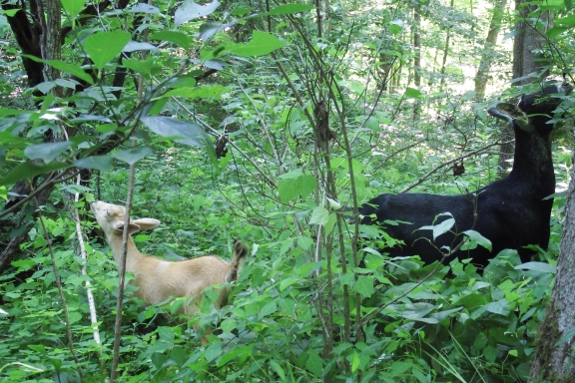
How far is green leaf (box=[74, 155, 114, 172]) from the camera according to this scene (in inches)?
41.8

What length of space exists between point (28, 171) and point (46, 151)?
0.06 meters

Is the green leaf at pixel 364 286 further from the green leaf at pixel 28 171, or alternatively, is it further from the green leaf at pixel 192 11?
the green leaf at pixel 28 171

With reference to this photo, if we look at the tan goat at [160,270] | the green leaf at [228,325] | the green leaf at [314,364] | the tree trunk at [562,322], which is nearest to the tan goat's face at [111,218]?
the tan goat at [160,270]

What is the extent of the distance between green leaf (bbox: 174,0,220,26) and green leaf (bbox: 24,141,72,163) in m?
0.46

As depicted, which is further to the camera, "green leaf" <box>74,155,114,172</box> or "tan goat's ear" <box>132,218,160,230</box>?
"tan goat's ear" <box>132,218,160,230</box>

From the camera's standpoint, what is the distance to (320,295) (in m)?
2.88

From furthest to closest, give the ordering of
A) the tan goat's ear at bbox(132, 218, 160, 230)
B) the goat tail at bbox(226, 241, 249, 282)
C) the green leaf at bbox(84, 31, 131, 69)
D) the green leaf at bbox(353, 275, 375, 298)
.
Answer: the tan goat's ear at bbox(132, 218, 160, 230)
the goat tail at bbox(226, 241, 249, 282)
the green leaf at bbox(353, 275, 375, 298)
the green leaf at bbox(84, 31, 131, 69)

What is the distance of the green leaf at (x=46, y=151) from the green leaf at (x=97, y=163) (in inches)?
1.5

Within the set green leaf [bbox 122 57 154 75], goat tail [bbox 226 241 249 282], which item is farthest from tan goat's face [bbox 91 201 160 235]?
green leaf [bbox 122 57 154 75]

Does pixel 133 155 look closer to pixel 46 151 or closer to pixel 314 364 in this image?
pixel 46 151

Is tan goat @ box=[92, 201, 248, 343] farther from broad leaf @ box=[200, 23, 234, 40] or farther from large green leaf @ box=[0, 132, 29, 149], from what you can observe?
large green leaf @ box=[0, 132, 29, 149]

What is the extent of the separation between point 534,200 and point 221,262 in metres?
2.61

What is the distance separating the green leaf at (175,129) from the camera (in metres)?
1.14

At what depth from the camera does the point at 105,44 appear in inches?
46.3
